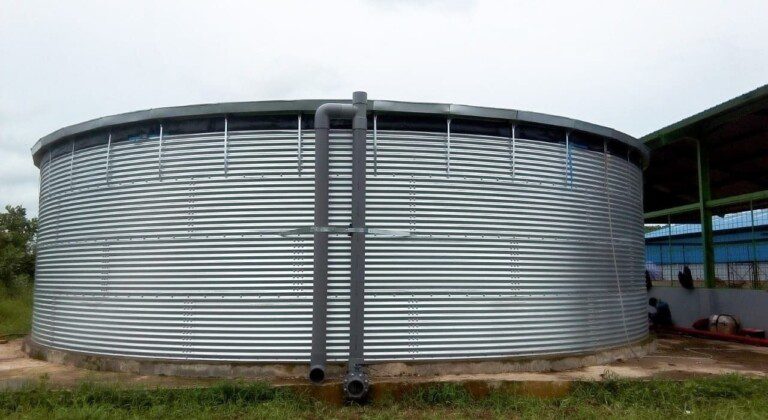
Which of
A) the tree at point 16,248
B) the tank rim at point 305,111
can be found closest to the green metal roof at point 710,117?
the tank rim at point 305,111

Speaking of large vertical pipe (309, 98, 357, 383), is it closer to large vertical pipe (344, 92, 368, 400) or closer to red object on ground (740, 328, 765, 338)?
large vertical pipe (344, 92, 368, 400)

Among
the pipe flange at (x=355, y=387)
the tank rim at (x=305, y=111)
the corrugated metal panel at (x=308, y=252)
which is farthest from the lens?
the tank rim at (x=305, y=111)

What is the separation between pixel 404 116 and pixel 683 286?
463 inches

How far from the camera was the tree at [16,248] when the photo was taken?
1089 inches

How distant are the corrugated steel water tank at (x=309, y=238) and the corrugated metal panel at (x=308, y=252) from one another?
0.08ft

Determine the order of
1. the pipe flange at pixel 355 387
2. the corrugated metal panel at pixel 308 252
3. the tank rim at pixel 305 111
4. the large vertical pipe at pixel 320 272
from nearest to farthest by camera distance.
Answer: the pipe flange at pixel 355 387, the large vertical pipe at pixel 320 272, the corrugated metal panel at pixel 308 252, the tank rim at pixel 305 111

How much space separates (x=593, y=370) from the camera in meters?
9.52

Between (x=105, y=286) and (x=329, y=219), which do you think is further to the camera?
(x=105, y=286)

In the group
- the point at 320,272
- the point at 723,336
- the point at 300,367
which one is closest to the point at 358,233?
the point at 320,272

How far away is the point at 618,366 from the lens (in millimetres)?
9977

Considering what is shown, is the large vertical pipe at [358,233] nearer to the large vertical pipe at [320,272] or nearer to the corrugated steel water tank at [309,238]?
the large vertical pipe at [320,272]

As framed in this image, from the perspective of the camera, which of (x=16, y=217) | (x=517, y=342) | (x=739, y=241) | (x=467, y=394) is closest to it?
(x=467, y=394)

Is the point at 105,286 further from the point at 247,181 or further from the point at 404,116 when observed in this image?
the point at 404,116

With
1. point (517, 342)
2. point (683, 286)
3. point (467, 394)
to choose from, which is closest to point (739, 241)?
point (683, 286)
